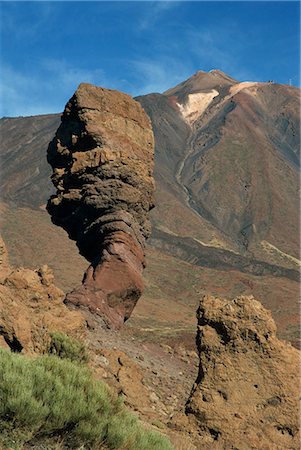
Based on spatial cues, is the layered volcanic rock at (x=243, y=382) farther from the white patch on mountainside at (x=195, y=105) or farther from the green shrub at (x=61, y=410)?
the white patch on mountainside at (x=195, y=105)

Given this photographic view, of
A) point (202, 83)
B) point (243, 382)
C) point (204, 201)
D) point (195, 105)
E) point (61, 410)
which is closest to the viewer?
point (61, 410)

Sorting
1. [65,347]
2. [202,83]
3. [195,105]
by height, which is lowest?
[65,347]

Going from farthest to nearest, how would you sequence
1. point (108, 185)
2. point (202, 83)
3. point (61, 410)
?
point (202, 83)
point (108, 185)
point (61, 410)

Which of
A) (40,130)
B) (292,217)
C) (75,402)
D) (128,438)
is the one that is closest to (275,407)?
(128,438)

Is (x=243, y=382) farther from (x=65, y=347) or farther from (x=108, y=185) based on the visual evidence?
(x=108, y=185)

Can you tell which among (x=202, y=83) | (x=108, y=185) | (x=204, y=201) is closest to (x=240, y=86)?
(x=202, y=83)

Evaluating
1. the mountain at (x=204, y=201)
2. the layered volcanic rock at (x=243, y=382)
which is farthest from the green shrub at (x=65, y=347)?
the mountain at (x=204, y=201)

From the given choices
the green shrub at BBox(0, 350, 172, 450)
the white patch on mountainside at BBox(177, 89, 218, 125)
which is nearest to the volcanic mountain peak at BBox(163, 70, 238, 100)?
the white patch on mountainside at BBox(177, 89, 218, 125)

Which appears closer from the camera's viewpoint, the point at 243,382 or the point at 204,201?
the point at 243,382
